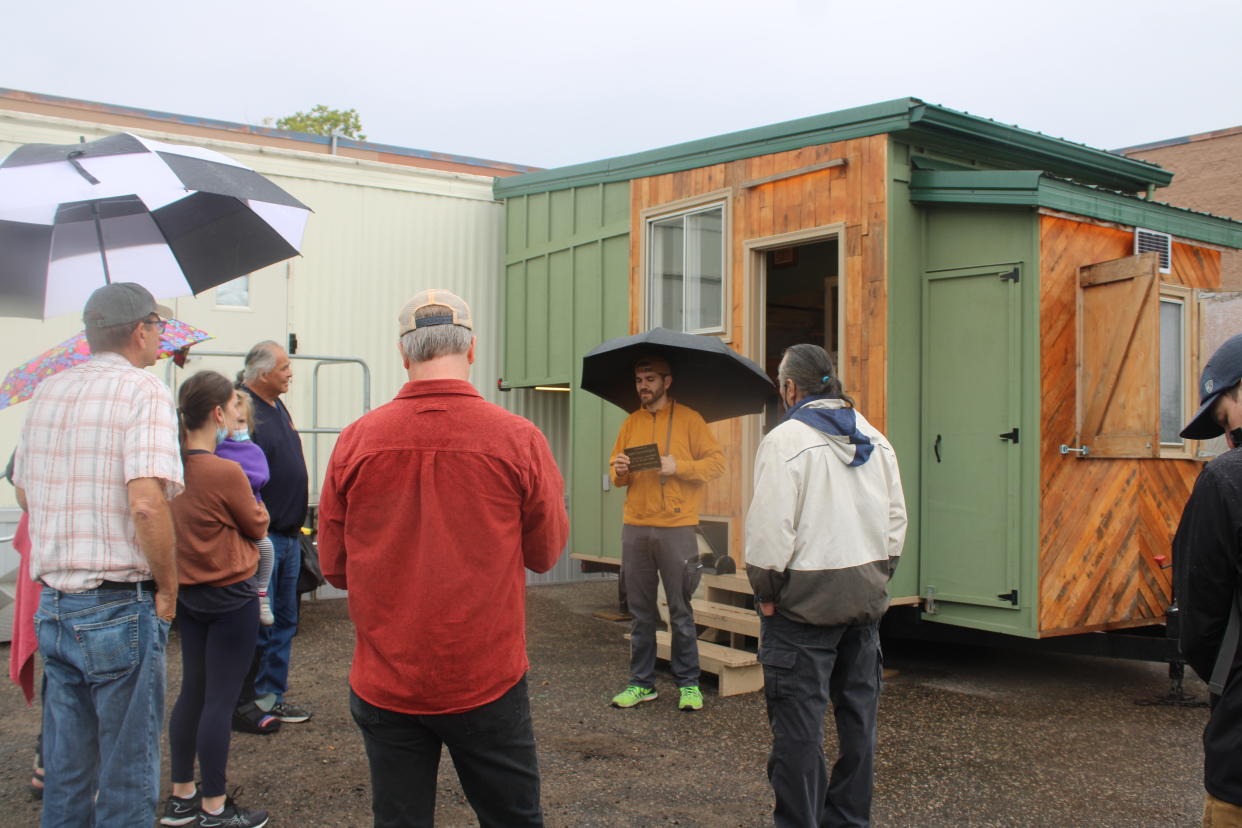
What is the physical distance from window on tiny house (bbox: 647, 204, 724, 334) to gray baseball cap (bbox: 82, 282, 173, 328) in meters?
4.73

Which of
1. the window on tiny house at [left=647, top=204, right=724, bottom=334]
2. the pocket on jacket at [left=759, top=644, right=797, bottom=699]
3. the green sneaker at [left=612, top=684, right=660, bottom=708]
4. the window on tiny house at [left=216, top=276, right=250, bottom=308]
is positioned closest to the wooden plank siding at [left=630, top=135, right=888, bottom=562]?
the window on tiny house at [left=647, top=204, right=724, bottom=334]

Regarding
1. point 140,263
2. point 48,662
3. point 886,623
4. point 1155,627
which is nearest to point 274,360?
point 140,263

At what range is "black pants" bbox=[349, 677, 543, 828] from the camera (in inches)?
94.5

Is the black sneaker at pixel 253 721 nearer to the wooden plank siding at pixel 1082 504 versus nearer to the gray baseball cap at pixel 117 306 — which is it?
the gray baseball cap at pixel 117 306

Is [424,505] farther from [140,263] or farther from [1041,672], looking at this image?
[1041,672]

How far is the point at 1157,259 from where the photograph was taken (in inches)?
234

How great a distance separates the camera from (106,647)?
2812mm

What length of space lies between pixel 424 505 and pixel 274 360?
3.00 meters

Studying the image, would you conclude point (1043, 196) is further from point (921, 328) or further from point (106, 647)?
point (106, 647)

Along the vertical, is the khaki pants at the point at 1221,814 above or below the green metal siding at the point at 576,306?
below

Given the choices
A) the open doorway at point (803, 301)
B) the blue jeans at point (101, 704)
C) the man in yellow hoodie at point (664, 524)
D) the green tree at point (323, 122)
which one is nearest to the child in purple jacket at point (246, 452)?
the blue jeans at point (101, 704)

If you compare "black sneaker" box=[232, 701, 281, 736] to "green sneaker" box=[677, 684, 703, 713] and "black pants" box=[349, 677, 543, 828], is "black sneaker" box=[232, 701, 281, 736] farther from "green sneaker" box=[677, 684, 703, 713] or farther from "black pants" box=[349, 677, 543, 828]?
"black pants" box=[349, 677, 543, 828]

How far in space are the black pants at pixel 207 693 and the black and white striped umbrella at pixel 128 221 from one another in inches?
52.3

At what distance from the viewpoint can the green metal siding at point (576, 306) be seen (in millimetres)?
8383
